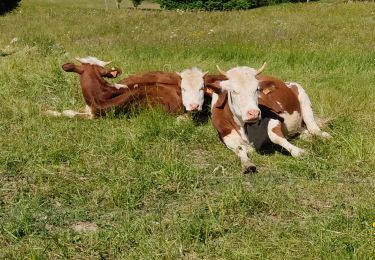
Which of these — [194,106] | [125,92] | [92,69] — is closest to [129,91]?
[125,92]

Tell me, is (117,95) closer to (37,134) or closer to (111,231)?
(37,134)

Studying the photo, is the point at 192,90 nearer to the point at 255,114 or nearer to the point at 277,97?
the point at 277,97

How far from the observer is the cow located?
891 centimetres

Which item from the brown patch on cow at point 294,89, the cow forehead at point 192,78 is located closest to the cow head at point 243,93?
the brown patch on cow at point 294,89

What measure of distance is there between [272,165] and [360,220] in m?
1.95

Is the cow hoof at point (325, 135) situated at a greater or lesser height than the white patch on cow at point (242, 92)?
lesser

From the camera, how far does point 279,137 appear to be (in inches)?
282

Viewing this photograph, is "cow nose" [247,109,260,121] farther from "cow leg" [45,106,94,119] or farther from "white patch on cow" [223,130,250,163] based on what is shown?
"cow leg" [45,106,94,119]

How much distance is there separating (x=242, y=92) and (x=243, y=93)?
19mm

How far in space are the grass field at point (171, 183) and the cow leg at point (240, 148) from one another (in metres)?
0.11

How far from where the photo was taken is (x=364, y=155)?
657 cm

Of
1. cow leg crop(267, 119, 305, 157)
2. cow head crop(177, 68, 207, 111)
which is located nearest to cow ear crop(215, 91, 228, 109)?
cow leg crop(267, 119, 305, 157)

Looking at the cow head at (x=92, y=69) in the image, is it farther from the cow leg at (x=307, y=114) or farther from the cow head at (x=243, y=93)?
the cow leg at (x=307, y=114)

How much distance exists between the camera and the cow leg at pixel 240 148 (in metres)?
6.39
